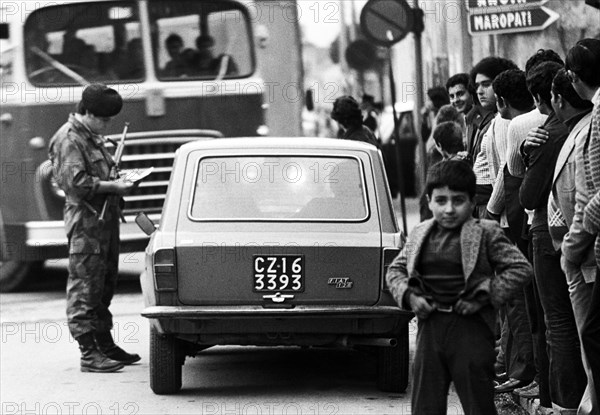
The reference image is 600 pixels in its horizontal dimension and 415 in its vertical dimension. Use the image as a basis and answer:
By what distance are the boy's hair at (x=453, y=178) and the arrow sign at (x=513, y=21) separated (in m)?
6.56

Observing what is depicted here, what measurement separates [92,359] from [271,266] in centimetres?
205

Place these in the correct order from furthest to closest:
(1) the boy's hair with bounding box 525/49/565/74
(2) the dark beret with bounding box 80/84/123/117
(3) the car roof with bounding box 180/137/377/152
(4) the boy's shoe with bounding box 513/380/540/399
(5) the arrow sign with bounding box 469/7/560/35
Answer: (5) the arrow sign with bounding box 469/7/560/35
(2) the dark beret with bounding box 80/84/123/117
(3) the car roof with bounding box 180/137/377/152
(4) the boy's shoe with bounding box 513/380/540/399
(1) the boy's hair with bounding box 525/49/565/74

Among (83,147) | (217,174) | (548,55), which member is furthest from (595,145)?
(83,147)

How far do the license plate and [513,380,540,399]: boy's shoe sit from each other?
1.36 meters

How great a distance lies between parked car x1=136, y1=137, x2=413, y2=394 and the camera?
8.28m

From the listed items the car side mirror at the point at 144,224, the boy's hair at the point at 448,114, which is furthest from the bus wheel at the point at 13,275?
the car side mirror at the point at 144,224

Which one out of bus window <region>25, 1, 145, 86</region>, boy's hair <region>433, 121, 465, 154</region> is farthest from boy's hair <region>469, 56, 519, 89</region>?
bus window <region>25, 1, 145, 86</region>

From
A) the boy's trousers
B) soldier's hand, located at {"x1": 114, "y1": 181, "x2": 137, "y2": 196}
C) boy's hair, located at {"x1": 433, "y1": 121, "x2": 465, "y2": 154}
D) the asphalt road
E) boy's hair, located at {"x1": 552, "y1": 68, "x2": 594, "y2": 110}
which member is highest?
boy's hair, located at {"x1": 552, "y1": 68, "x2": 594, "y2": 110}

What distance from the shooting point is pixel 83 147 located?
389 inches

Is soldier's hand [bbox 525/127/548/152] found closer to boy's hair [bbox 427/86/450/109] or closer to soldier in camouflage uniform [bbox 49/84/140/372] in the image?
soldier in camouflage uniform [bbox 49/84/140/372]

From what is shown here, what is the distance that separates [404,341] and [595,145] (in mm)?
2995

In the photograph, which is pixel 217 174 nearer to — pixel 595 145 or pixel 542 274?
pixel 542 274

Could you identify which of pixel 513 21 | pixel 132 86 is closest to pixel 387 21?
pixel 132 86

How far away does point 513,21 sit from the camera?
12.5 meters
